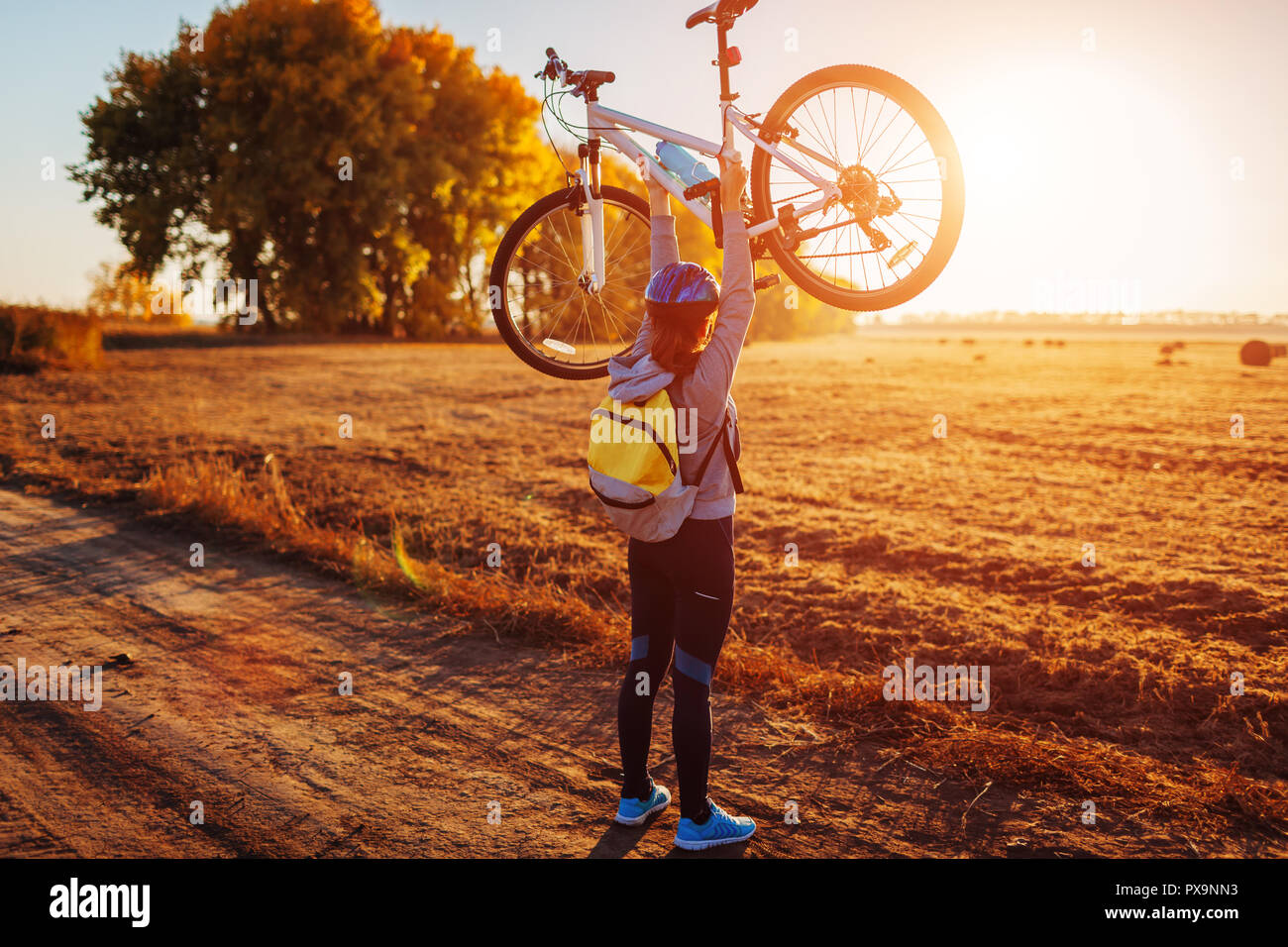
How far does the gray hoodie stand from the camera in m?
3.80

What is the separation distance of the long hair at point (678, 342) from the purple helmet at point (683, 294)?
3 centimetres

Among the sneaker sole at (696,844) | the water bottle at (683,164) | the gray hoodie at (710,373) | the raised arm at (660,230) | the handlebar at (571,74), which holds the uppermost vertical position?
the handlebar at (571,74)

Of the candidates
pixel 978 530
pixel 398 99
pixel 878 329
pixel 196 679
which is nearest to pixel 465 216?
pixel 398 99

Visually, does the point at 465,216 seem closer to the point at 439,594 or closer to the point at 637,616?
the point at 439,594

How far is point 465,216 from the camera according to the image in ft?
119

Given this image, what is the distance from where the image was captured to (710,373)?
12.5 ft

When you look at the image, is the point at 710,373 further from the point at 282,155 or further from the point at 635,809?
the point at 282,155

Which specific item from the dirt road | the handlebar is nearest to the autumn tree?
the dirt road

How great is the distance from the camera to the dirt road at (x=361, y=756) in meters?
4.54

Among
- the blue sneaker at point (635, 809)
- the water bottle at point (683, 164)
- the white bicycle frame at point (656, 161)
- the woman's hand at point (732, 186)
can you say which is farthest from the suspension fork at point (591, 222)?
the blue sneaker at point (635, 809)

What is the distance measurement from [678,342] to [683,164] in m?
0.88

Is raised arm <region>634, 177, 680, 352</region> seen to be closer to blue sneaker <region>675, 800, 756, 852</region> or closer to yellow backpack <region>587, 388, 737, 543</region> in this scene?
yellow backpack <region>587, 388, 737, 543</region>

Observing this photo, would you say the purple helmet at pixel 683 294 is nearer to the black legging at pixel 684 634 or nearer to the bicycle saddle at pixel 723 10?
the black legging at pixel 684 634

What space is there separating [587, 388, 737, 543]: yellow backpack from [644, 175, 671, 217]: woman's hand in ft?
3.12
